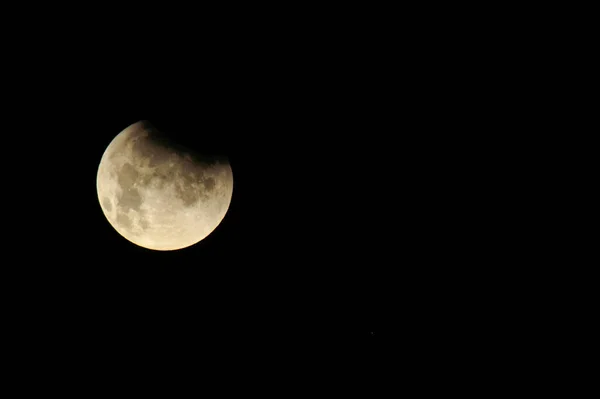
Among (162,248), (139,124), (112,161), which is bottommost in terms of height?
Result: (162,248)

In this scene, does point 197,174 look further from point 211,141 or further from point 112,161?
point 112,161

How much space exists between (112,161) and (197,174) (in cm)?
78

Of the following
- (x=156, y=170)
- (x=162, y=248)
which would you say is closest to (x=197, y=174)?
(x=156, y=170)

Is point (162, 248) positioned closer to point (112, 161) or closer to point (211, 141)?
point (112, 161)

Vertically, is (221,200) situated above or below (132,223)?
above

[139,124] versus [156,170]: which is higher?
[139,124]

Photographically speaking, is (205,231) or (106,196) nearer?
(106,196)

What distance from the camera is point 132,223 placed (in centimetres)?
321

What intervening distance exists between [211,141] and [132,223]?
3.44ft

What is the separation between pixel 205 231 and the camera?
3566 mm

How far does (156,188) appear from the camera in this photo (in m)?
3.10

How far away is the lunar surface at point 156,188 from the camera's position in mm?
3123

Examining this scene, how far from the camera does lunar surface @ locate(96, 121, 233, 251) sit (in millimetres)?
3123

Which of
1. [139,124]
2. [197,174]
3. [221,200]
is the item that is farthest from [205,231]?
[139,124]
